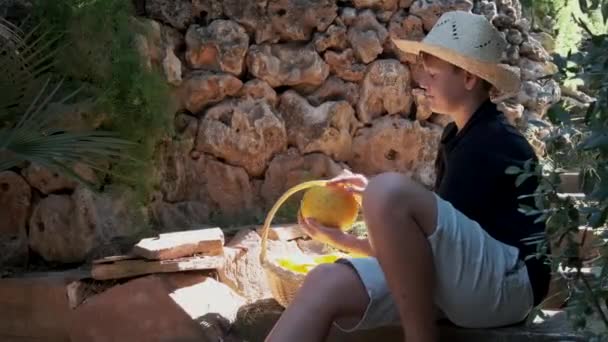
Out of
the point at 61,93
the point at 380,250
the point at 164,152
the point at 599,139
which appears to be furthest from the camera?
the point at 164,152

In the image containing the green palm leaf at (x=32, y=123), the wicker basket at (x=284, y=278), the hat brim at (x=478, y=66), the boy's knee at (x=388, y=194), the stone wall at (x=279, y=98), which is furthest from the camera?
the stone wall at (x=279, y=98)

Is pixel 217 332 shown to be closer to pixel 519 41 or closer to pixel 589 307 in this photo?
pixel 589 307

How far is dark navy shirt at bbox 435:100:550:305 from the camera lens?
2.38 metres

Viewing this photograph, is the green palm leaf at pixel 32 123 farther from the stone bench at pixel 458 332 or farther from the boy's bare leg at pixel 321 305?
the boy's bare leg at pixel 321 305

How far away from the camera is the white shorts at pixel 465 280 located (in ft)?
7.29

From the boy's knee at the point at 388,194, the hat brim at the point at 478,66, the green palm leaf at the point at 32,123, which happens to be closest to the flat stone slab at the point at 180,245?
the green palm leaf at the point at 32,123

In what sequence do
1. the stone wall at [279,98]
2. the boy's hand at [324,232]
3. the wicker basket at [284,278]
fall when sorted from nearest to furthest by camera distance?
1. the boy's hand at [324,232]
2. the wicker basket at [284,278]
3. the stone wall at [279,98]

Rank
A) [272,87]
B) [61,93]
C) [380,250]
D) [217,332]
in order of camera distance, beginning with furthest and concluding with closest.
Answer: [272,87]
[61,93]
[217,332]
[380,250]

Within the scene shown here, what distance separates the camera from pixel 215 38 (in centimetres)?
485

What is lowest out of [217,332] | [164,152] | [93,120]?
[217,332]

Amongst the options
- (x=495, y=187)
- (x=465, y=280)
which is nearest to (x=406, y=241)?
(x=465, y=280)

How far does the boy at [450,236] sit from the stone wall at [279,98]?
2045 millimetres

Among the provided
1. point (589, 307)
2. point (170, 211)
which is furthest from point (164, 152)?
point (589, 307)

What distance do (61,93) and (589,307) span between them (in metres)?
3.06
